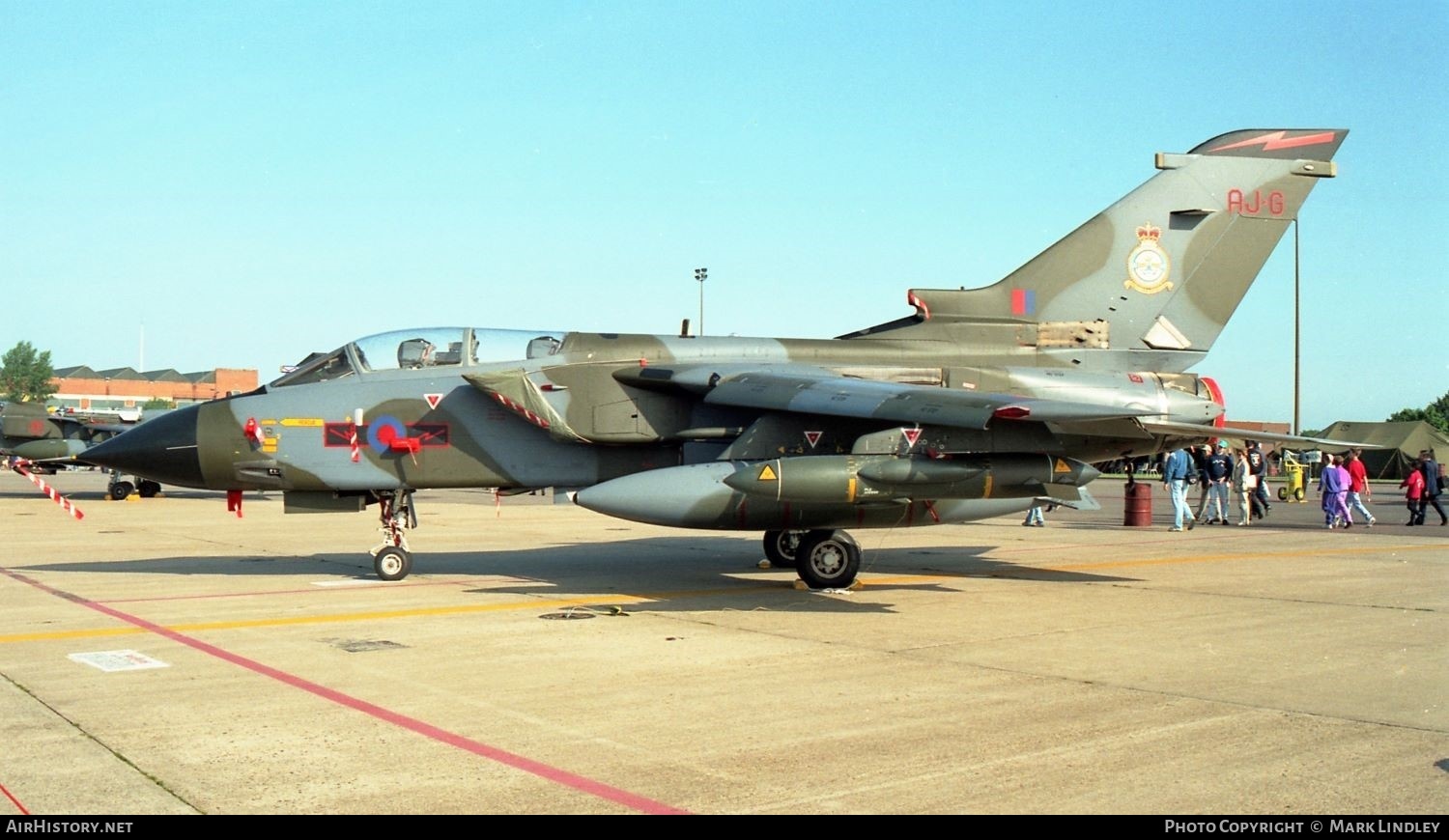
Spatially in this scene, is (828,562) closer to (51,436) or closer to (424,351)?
(424,351)

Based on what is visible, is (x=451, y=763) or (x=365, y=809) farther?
(x=451, y=763)

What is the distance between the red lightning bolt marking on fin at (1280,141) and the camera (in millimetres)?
14969

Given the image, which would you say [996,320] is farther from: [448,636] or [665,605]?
[448,636]

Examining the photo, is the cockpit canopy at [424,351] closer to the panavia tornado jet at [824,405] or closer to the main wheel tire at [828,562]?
the panavia tornado jet at [824,405]

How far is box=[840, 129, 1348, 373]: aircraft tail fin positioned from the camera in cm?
1455

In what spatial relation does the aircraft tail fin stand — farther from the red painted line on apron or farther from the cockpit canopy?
the red painted line on apron

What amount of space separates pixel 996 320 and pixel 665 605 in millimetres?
5569

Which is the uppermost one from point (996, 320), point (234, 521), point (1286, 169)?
point (1286, 169)

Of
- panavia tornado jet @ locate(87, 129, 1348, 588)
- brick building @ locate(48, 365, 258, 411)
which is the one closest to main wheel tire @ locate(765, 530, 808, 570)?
panavia tornado jet @ locate(87, 129, 1348, 588)

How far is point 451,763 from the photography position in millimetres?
5922

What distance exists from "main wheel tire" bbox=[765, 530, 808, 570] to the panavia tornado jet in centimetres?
3

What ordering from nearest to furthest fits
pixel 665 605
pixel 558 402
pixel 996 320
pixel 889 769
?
pixel 889 769
pixel 665 605
pixel 558 402
pixel 996 320

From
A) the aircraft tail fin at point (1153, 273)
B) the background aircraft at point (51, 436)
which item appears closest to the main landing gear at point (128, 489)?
the background aircraft at point (51, 436)
